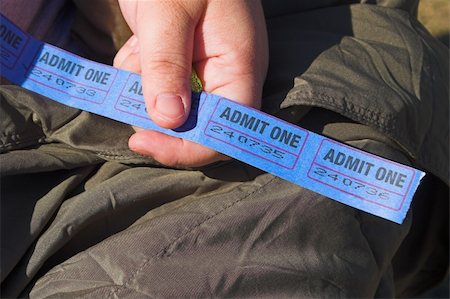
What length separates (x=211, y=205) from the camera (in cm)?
78

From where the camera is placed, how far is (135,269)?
0.74m

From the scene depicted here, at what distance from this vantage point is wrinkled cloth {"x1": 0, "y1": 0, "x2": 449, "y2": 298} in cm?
75

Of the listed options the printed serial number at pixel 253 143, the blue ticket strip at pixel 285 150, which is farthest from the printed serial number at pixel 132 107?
the printed serial number at pixel 253 143

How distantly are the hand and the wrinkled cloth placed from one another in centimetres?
4

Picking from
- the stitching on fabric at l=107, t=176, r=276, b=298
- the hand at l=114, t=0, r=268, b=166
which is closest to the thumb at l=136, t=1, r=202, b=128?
the hand at l=114, t=0, r=268, b=166

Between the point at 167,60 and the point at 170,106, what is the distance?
0.07m

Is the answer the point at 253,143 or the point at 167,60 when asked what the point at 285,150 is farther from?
the point at 167,60

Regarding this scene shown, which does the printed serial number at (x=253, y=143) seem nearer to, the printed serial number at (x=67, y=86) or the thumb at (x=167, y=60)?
the thumb at (x=167, y=60)

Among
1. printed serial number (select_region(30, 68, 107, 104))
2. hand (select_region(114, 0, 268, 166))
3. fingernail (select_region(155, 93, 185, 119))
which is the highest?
hand (select_region(114, 0, 268, 166))

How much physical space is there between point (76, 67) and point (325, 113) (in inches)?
13.9

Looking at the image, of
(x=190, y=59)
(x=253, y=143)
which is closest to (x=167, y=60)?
(x=190, y=59)

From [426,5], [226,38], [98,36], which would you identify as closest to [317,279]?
[226,38]

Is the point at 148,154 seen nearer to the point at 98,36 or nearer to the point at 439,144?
the point at 98,36

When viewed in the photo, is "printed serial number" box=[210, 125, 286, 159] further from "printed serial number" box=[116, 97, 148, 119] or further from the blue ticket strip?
"printed serial number" box=[116, 97, 148, 119]
